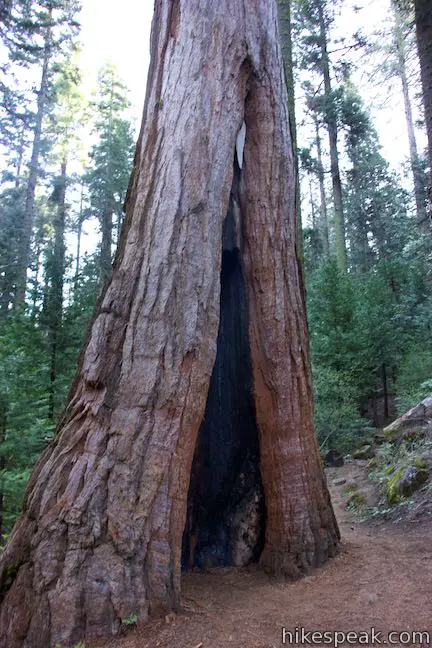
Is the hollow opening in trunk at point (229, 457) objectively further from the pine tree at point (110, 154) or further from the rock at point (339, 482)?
the pine tree at point (110, 154)

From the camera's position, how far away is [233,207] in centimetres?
518

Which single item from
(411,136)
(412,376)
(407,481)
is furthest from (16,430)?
(411,136)

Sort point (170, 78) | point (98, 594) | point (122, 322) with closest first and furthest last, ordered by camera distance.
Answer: point (98, 594), point (122, 322), point (170, 78)

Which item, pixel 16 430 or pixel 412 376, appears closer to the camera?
pixel 16 430

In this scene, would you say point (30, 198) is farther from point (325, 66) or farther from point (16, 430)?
point (16, 430)

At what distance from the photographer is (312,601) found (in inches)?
141

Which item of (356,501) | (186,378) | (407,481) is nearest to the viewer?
(186,378)

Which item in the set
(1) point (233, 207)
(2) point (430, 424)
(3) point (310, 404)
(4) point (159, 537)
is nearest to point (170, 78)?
(1) point (233, 207)

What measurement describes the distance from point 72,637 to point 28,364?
5.29 metres

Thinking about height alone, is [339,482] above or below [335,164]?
below

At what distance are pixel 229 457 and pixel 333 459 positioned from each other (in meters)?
6.19

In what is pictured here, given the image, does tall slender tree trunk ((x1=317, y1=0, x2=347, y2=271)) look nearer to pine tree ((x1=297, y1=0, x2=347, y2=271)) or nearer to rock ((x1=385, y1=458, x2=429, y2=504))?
pine tree ((x1=297, y1=0, x2=347, y2=271))

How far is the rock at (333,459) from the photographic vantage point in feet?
35.3

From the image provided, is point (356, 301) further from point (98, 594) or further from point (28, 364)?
point (98, 594)
